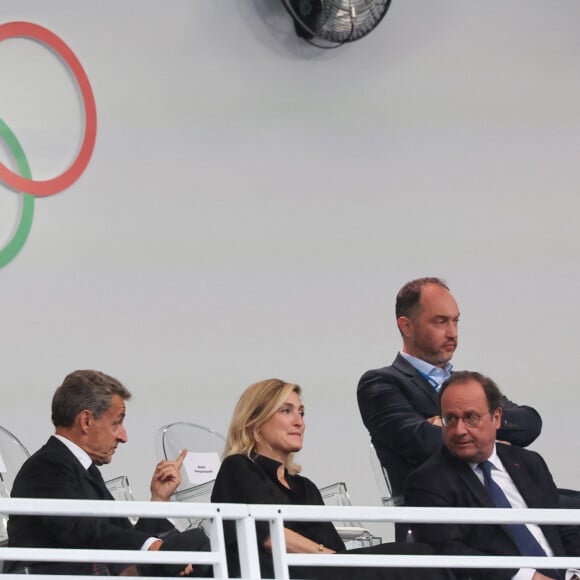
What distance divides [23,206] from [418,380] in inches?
77.5

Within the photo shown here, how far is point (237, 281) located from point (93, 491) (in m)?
2.15

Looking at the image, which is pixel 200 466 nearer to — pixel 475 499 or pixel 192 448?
pixel 192 448

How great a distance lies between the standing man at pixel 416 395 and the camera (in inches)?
161

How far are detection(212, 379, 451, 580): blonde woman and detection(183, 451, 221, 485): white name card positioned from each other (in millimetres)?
967

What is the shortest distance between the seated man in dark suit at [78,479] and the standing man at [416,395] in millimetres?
771

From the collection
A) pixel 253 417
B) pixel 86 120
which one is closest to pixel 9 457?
pixel 253 417

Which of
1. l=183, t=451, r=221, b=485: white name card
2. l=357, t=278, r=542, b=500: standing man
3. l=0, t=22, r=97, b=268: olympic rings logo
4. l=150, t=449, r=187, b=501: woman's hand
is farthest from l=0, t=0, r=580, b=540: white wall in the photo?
l=357, t=278, r=542, b=500: standing man

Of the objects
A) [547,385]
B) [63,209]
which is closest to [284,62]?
[63,209]

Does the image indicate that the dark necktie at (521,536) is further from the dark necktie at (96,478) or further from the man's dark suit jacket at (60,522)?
the dark necktie at (96,478)

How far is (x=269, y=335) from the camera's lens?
5977 mm

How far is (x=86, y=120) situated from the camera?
219 inches

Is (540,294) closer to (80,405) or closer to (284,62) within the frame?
(284,62)

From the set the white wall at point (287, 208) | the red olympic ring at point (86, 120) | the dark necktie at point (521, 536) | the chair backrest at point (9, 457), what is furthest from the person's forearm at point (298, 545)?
the red olympic ring at point (86, 120)

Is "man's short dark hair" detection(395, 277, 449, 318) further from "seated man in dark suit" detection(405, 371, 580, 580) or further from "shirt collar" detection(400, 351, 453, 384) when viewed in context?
"seated man in dark suit" detection(405, 371, 580, 580)
